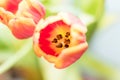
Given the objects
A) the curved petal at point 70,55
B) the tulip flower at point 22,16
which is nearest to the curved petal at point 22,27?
the tulip flower at point 22,16

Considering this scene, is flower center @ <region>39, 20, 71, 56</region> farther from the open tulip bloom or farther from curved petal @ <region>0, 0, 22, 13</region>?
curved petal @ <region>0, 0, 22, 13</region>

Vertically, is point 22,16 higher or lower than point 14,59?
higher

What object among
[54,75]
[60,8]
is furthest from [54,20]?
[54,75]

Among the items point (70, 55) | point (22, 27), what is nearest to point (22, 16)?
point (22, 27)

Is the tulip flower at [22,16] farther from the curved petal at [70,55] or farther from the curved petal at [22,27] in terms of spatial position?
the curved petal at [70,55]

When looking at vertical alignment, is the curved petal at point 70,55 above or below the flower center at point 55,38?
below

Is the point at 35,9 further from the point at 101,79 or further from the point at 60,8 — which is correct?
the point at 101,79

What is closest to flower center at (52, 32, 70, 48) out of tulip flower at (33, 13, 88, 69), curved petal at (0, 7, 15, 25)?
tulip flower at (33, 13, 88, 69)

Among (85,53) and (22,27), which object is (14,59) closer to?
(22,27)
